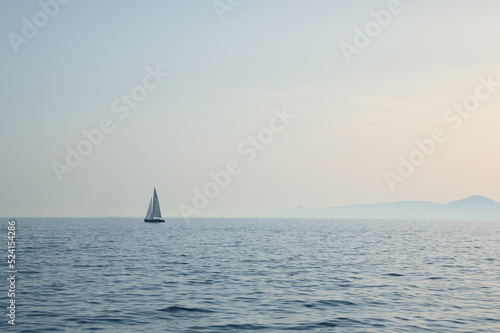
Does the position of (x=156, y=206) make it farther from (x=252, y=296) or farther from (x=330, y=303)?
(x=330, y=303)

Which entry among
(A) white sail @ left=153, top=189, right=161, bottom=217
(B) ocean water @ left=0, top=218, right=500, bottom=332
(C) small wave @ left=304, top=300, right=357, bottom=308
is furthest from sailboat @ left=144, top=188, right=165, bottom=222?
(C) small wave @ left=304, top=300, right=357, bottom=308

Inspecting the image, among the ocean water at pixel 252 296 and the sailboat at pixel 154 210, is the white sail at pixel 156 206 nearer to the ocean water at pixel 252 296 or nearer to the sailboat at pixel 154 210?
the sailboat at pixel 154 210

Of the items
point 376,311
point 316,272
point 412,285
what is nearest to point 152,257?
point 316,272

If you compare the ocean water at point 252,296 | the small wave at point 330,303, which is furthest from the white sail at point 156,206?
the small wave at point 330,303

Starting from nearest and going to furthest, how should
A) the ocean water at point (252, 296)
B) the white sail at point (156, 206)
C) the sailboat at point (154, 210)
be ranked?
the ocean water at point (252, 296), the white sail at point (156, 206), the sailboat at point (154, 210)

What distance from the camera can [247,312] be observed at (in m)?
25.5

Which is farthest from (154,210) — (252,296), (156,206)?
(252,296)

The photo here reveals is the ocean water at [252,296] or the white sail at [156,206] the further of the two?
the white sail at [156,206]

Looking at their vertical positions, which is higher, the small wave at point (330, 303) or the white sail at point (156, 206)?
the white sail at point (156, 206)

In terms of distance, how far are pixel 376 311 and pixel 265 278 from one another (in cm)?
1282

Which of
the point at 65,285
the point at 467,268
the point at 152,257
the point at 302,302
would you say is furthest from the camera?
the point at 152,257

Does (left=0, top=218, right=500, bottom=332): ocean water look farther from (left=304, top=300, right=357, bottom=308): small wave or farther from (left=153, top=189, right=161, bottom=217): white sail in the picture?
(left=153, top=189, right=161, bottom=217): white sail

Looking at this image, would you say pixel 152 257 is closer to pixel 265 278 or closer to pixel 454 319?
pixel 265 278

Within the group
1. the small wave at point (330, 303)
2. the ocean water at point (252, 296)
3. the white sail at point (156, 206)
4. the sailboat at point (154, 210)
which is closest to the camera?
the ocean water at point (252, 296)
